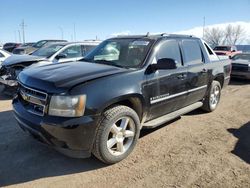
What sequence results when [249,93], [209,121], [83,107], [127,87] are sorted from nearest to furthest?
[83,107], [127,87], [209,121], [249,93]

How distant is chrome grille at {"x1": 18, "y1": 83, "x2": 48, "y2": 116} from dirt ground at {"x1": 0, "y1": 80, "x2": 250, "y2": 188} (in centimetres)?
81

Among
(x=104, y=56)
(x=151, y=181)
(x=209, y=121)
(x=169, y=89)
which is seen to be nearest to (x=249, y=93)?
(x=209, y=121)

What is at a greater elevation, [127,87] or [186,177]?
[127,87]

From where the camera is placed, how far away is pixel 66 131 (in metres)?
3.24

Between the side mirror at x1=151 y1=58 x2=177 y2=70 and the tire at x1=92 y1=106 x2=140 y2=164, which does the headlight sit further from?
the side mirror at x1=151 y1=58 x2=177 y2=70

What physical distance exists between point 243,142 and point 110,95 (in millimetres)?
2615

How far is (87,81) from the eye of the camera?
3447 mm

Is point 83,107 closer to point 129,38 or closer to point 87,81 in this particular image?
point 87,81

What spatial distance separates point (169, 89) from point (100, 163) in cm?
172

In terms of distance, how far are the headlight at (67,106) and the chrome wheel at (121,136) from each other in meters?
0.61

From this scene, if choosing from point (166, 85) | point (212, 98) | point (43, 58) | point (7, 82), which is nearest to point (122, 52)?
point (166, 85)

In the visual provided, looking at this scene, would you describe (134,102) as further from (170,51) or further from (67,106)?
(170,51)

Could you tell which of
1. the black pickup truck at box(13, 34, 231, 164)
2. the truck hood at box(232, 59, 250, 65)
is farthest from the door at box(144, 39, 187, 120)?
the truck hood at box(232, 59, 250, 65)

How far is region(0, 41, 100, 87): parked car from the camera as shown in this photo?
7.60m
